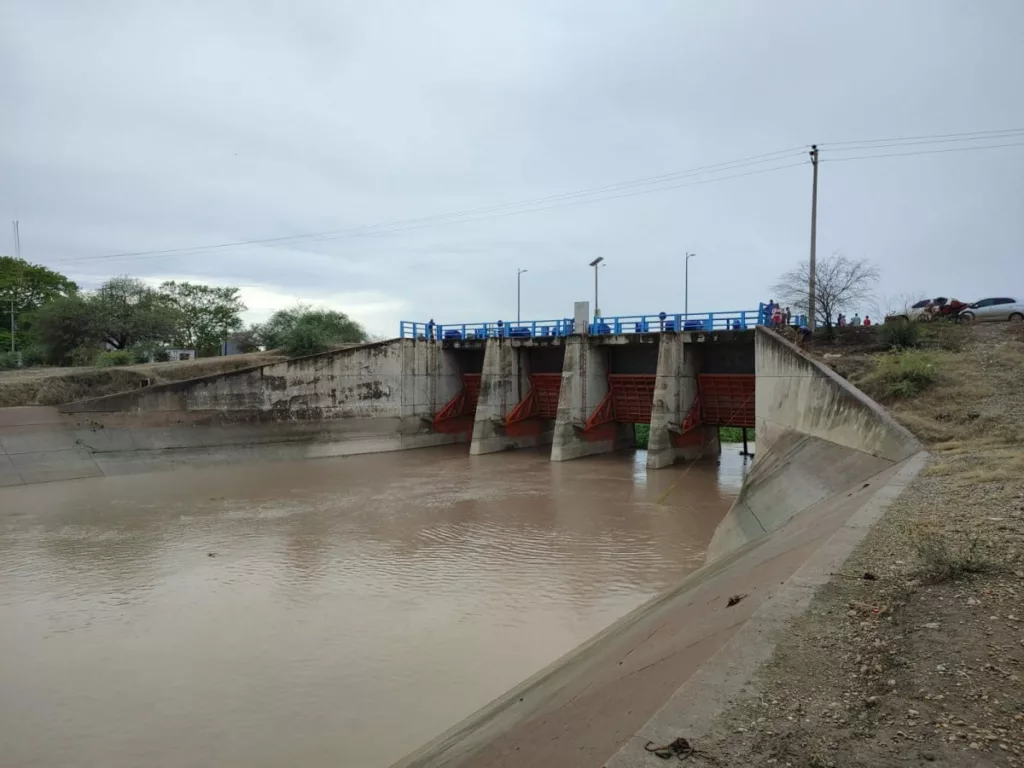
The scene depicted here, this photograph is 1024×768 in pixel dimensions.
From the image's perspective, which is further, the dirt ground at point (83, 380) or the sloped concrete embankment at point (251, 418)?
the dirt ground at point (83, 380)

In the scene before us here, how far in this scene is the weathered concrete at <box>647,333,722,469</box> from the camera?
24.4 metres

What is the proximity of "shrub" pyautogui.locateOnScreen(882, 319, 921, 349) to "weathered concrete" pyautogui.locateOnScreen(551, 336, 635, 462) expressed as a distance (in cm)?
1110

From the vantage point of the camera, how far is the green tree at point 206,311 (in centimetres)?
4909

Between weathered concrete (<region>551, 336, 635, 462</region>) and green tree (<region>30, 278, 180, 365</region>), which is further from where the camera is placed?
green tree (<region>30, 278, 180, 365</region>)

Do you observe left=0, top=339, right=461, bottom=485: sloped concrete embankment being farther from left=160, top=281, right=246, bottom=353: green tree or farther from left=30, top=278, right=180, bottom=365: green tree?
left=160, top=281, right=246, bottom=353: green tree

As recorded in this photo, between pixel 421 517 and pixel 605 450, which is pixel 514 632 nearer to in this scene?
pixel 421 517

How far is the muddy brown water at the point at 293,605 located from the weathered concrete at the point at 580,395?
7.07m

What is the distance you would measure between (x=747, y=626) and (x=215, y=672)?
21.0 ft

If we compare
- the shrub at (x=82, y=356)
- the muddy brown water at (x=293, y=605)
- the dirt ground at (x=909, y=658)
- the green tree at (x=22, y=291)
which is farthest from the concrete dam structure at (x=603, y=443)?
the green tree at (x=22, y=291)

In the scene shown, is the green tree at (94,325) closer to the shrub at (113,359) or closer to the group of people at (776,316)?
the shrub at (113,359)

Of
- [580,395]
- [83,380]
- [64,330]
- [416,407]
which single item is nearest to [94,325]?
[64,330]

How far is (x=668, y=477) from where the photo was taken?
2259 cm

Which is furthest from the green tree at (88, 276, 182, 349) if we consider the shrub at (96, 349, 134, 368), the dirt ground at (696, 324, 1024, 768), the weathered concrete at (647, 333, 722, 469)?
the dirt ground at (696, 324, 1024, 768)

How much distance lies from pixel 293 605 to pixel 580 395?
63.8ft
